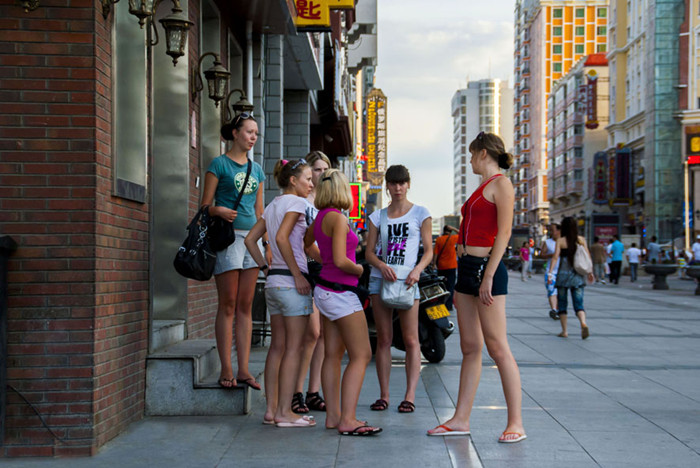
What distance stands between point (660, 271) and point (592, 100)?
57.9 metres

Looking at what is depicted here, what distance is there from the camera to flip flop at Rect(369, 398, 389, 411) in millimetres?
7203

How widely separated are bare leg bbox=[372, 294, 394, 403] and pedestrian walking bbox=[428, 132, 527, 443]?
3.20 ft

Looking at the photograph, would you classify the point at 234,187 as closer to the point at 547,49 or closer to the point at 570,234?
the point at 570,234

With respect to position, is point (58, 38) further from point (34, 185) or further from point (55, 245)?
point (55, 245)

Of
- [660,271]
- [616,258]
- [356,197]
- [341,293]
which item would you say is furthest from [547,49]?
[341,293]

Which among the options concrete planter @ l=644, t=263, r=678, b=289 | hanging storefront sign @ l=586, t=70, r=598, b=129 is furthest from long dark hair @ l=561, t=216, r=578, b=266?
hanging storefront sign @ l=586, t=70, r=598, b=129

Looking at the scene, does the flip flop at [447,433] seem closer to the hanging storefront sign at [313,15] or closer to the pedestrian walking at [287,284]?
the pedestrian walking at [287,284]

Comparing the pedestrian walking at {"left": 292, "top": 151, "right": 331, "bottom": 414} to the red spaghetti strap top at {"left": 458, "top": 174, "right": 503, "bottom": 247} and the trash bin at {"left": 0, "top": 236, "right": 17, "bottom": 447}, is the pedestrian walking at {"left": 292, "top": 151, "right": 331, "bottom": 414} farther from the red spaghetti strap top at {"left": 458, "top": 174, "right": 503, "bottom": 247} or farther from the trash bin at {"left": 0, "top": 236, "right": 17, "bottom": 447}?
the trash bin at {"left": 0, "top": 236, "right": 17, "bottom": 447}

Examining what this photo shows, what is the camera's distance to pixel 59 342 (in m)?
5.41

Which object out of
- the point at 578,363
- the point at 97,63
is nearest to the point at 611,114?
the point at 578,363

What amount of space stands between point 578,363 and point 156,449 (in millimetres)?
6159

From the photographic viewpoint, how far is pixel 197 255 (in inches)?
249

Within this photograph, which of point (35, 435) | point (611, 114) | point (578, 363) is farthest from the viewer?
point (611, 114)

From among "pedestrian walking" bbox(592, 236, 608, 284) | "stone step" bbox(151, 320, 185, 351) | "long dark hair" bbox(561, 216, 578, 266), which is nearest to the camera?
"stone step" bbox(151, 320, 185, 351)
